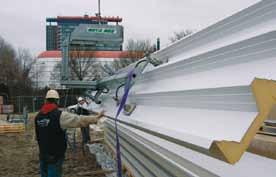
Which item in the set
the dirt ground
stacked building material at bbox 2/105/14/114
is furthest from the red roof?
the dirt ground

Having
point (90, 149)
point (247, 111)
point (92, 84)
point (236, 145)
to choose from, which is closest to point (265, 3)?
point (247, 111)

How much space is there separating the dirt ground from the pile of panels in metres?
5.05

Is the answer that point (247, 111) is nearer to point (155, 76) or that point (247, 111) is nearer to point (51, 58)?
point (155, 76)

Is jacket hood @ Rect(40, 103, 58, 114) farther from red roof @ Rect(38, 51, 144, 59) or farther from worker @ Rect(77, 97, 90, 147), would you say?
red roof @ Rect(38, 51, 144, 59)

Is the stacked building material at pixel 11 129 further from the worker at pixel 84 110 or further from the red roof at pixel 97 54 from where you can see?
the red roof at pixel 97 54

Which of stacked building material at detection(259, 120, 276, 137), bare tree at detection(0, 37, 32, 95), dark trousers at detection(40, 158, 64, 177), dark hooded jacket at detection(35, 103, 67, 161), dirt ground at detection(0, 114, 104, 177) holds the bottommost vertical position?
dirt ground at detection(0, 114, 104, 177)

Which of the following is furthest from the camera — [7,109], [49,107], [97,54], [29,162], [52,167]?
[97,54]

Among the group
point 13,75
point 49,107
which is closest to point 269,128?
point 49,107

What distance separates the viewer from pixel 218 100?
201cm

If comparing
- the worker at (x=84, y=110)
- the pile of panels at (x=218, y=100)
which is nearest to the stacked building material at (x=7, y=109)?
the worker at (x=84, y=110)

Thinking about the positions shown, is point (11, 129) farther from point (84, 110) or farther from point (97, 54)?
point (97, 54)

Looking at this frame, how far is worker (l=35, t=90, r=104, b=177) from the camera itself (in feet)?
19.0

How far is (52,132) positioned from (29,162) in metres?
5.08

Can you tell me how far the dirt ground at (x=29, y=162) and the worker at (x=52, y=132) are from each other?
5.95 ft
